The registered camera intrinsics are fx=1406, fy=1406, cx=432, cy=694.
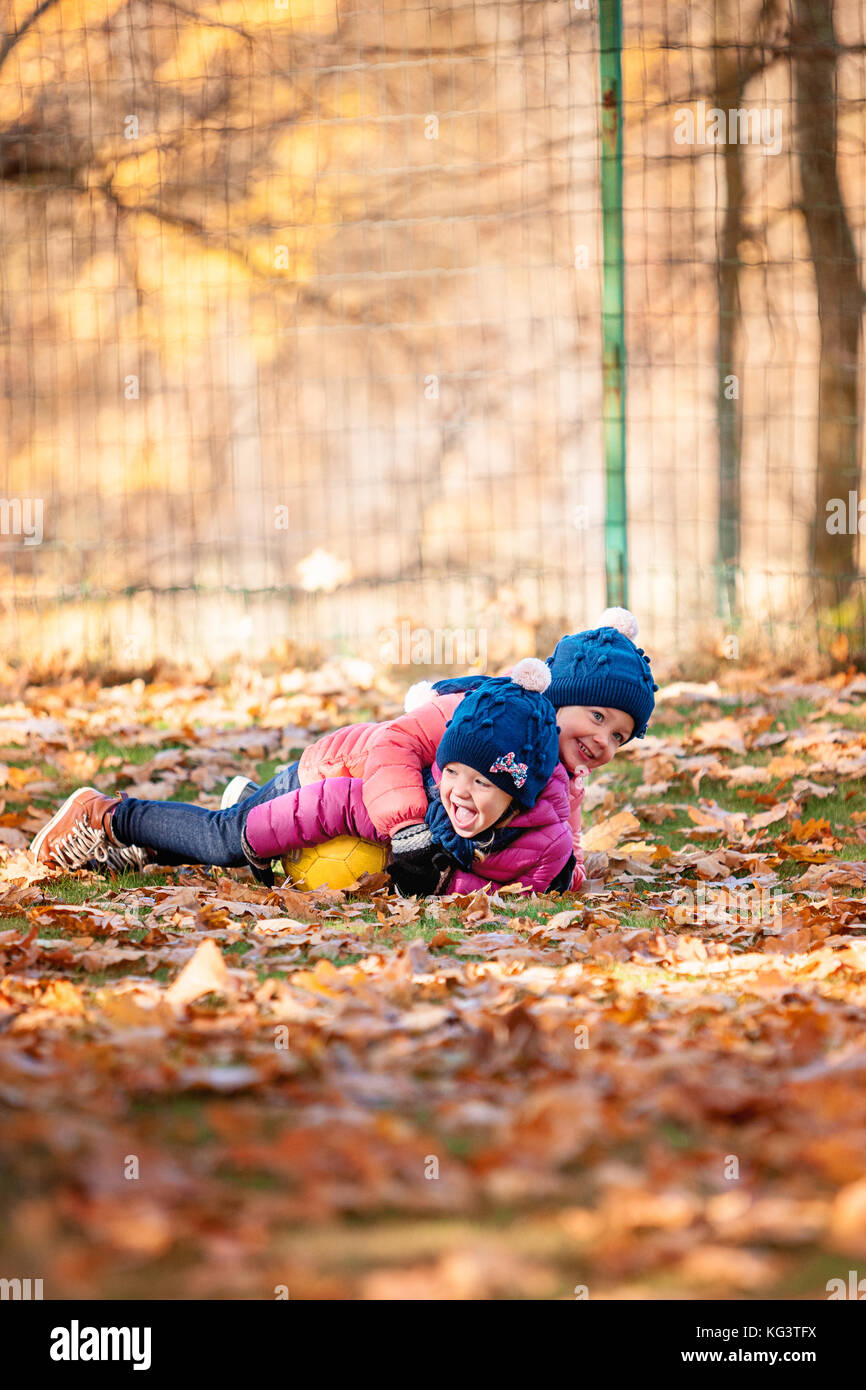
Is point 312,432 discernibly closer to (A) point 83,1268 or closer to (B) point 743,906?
(B) point 743,906

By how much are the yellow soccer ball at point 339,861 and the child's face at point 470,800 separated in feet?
A: 1.17

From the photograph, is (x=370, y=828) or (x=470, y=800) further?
(x=370, y=828)

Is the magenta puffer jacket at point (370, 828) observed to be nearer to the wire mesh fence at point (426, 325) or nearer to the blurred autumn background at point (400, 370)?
the blurred autumn background at point (400, 370)

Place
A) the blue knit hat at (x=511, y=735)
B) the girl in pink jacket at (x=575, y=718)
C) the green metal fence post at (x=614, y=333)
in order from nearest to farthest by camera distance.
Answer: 1. the blue knit hat at (x=511, y=735)
2. the girl in pink jacket at (x=575, y=718)
3. the green metal fence post at (x=614, y=333)

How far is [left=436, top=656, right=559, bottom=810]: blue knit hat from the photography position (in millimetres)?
3646

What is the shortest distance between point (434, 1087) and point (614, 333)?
232 inches

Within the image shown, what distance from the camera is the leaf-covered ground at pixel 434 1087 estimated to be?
5.60 ft

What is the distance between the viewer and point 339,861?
3.97 meters

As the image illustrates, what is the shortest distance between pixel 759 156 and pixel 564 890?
524cm

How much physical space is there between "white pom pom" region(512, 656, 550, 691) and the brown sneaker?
1294mm

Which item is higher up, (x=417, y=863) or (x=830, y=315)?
(x=830, y=315)

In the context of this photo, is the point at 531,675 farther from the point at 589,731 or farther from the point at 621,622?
the point at 621,622

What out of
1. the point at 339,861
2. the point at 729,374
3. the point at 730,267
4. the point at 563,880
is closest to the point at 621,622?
the point at 563,880

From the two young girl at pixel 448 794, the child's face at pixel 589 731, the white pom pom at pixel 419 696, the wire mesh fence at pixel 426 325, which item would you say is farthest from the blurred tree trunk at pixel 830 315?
the white pom pom at pixel 419 696
